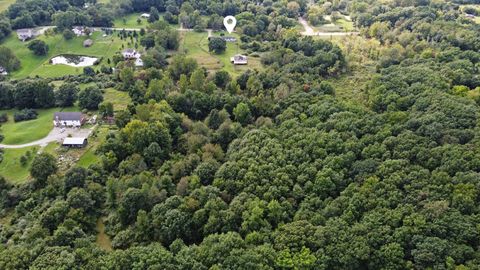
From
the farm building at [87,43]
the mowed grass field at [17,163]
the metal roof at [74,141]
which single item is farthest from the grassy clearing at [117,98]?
the farm building at [87,43]

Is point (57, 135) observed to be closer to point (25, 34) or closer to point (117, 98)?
point (117, 98)

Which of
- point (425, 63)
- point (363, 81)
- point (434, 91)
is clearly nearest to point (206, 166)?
point (434, 91)

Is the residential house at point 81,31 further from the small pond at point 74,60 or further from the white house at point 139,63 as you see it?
the white house at point 139,63

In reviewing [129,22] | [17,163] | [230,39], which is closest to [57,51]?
[129,22]

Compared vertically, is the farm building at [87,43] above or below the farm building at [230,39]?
below

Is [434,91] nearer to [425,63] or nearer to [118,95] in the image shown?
[425,63]

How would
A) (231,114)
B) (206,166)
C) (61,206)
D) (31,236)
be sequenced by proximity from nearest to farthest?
(31,236), (61,206), (206,166), (231,114)

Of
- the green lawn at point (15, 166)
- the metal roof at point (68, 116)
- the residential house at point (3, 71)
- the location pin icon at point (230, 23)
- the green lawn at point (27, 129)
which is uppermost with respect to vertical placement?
the location pin icon at point (230, 23)
